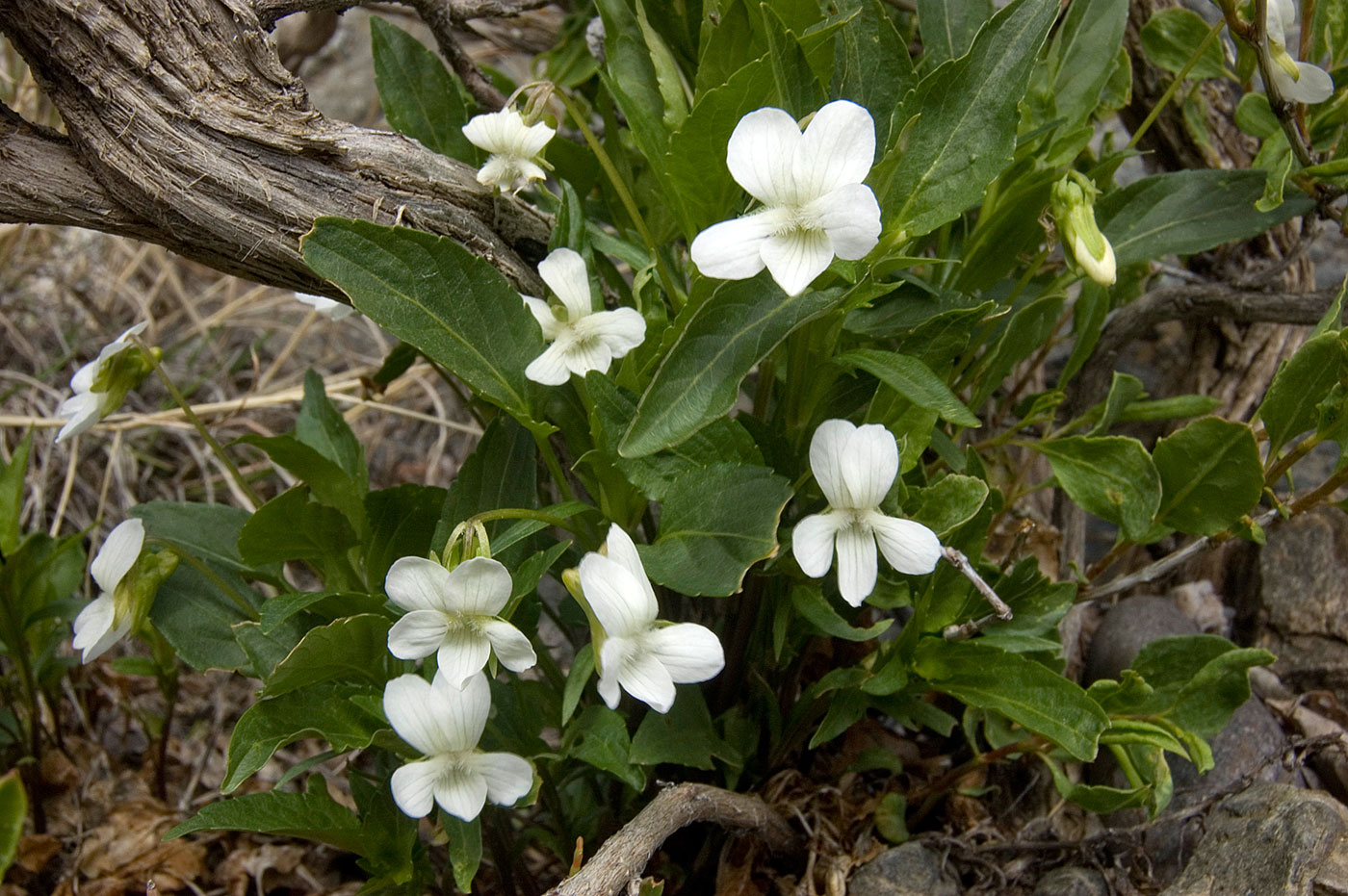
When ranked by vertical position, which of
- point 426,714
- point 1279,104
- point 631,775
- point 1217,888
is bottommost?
point 1217,888

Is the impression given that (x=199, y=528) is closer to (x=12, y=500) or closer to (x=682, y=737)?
(x=12, y=500)

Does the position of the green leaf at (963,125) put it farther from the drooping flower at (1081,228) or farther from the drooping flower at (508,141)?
the drooping flower at (508,141)

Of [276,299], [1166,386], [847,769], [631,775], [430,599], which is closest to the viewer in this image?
[430,599]

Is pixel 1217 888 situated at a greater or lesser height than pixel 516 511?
lesser

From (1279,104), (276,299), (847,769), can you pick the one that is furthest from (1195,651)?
(276,299)

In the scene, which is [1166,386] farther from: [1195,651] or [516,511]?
[516,511]

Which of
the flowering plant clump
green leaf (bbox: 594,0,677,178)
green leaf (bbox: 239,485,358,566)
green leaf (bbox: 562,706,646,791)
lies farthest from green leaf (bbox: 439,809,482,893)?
green leaf (bbox: 594,0,677,178)

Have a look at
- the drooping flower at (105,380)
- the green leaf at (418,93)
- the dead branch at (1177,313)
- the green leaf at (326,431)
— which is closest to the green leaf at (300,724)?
the green leaf at (326,431)

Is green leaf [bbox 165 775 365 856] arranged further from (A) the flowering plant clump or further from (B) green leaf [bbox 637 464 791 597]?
(B) green leaf [bbox 637 464 791 597]
